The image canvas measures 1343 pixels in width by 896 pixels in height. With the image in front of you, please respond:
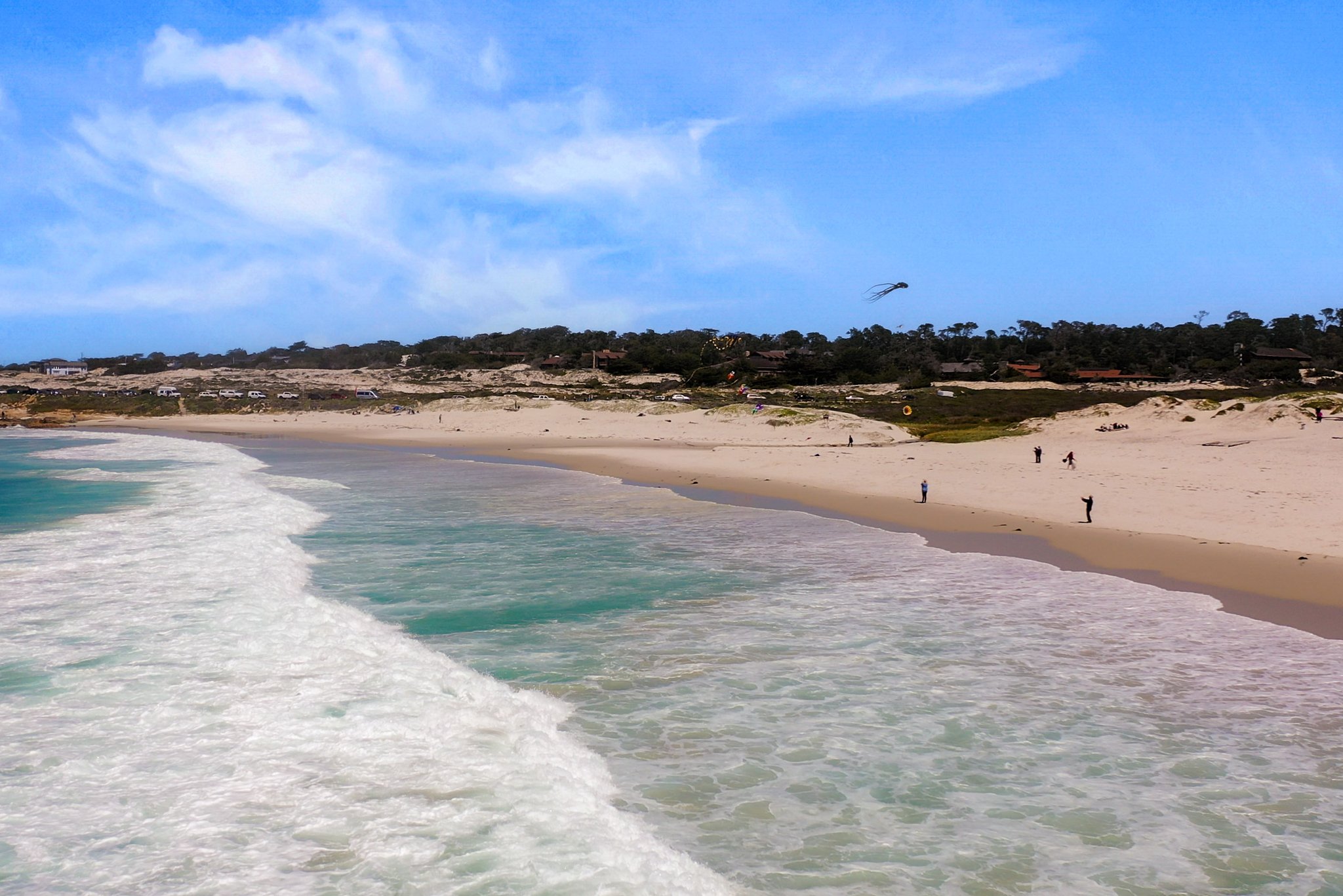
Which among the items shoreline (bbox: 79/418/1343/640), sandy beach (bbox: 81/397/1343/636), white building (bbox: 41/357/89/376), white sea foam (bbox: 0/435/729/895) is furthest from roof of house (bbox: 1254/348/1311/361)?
white building (bbox: 41/357/89/376)

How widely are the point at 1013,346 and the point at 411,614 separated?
124276 mm

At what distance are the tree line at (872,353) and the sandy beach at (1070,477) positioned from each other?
4321cm

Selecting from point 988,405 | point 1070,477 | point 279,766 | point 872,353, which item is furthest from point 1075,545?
point 872,353

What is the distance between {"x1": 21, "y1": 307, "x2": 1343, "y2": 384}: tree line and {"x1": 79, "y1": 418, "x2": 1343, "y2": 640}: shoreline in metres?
61.6

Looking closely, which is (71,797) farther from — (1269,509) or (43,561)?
(1269,509)

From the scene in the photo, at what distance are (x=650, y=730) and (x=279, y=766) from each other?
3.31m

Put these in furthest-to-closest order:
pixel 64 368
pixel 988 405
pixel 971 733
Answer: pixel 64 368, pixel 988 405, pixel 971 733

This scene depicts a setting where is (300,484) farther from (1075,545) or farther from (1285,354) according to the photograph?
(1285,354)

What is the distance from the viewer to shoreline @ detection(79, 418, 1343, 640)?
12781mm

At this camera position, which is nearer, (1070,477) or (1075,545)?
(1075,545)

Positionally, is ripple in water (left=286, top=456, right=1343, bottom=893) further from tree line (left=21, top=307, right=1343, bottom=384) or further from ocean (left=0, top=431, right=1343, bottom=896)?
tree line (left=21, top=307, right=1343, bottom=384)

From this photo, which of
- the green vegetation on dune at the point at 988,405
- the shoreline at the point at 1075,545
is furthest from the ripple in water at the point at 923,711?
the green vegetation on dune at the point at 988,405

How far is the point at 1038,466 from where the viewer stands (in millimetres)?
29125

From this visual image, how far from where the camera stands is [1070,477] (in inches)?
1009
